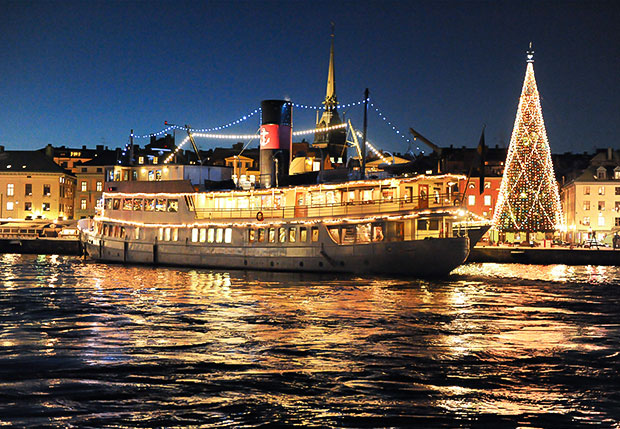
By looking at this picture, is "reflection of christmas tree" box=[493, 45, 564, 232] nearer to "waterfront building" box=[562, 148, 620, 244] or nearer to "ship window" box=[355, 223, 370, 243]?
"ship window" box=[355, 223, 370, 243]

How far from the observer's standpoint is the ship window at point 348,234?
127 feet

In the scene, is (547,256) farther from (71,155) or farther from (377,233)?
(71,155)

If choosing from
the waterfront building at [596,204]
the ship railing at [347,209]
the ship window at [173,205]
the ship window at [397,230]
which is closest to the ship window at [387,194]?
the ship railing at [347,209]

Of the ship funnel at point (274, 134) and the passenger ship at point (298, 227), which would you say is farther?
the ship funnel at point (274, 134)

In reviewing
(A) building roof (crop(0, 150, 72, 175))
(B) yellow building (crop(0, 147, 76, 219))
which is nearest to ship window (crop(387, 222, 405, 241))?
(B) yellow building (crop(0, 147, 76, 219))

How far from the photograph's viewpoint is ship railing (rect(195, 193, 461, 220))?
36688mm

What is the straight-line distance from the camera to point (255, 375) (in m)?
13.6

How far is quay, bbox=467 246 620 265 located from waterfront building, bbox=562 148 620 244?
24.6 meters

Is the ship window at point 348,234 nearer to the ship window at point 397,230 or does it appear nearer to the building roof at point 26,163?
the ship window at point 397,230

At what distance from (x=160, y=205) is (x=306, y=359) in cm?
3371

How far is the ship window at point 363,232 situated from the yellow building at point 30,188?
69.8 metres

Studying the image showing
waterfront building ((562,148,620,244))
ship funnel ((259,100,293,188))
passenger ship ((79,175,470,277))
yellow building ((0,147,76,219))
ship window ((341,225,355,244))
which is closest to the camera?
passenger ship ((79,175,470,277))

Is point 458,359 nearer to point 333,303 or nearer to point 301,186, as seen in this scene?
point 333,303

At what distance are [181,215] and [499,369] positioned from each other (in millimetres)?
33656
